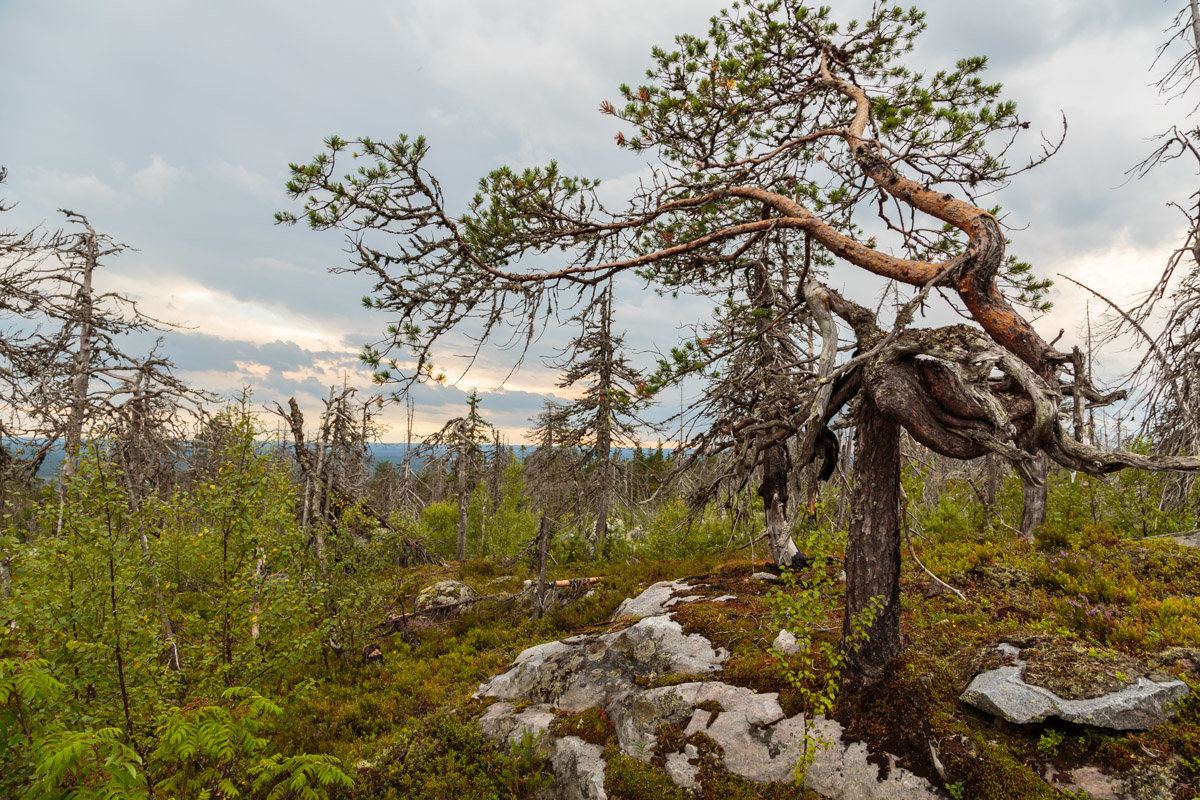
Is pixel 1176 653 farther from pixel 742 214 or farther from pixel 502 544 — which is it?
pixel 502 544

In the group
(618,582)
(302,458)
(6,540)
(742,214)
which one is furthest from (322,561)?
(742,214)

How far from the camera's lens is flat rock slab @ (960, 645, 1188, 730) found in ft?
12.6

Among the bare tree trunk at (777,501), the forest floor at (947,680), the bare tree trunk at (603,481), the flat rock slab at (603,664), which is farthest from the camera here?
the bare tree trunk at (603,481)

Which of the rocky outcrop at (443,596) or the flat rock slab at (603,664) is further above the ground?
the flat rock slab at (603,664)

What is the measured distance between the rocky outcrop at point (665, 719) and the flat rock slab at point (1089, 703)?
0.99 m

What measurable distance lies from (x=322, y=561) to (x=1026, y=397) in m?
11.8

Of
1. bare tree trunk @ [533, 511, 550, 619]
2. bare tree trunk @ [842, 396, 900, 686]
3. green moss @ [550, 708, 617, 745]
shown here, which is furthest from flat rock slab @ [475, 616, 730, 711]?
bare tree trunk @ [533, 511, 550, 619]

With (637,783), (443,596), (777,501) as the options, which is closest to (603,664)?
(637,783)

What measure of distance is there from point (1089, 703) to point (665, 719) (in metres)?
3.78

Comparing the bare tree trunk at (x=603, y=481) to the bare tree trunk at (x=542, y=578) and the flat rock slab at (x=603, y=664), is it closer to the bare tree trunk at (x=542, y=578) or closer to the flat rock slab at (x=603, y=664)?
the bare tree trunk at (x=542, y=578)

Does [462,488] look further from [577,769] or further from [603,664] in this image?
[577,769]

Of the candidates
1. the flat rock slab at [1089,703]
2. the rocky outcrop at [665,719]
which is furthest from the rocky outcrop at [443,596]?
the flat rock slab at [1089,703]

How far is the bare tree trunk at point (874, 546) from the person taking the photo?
15.3 ft

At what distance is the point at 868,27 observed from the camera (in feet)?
21.0
